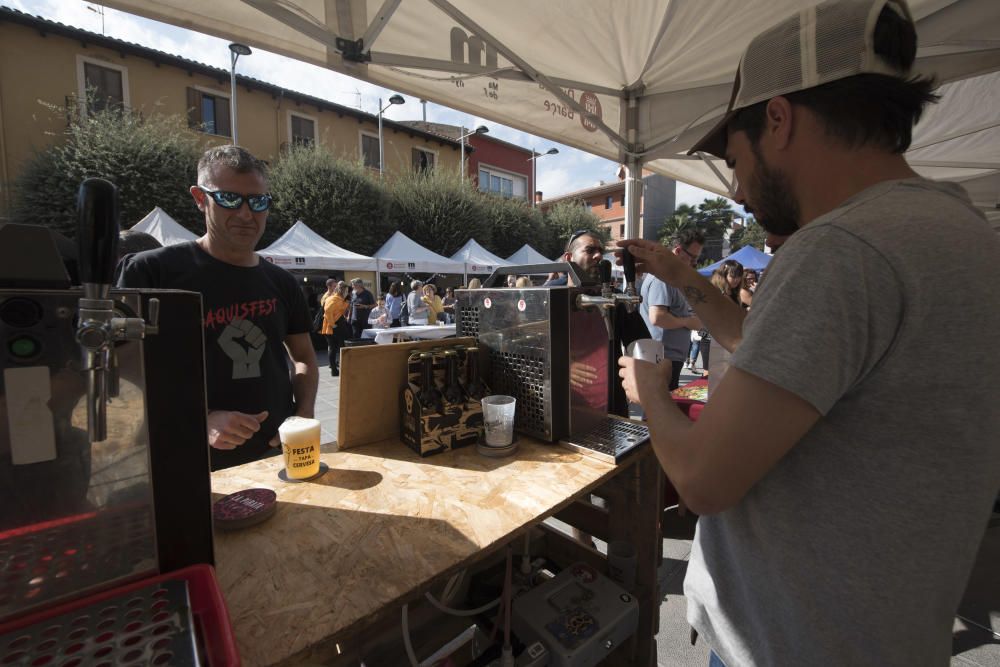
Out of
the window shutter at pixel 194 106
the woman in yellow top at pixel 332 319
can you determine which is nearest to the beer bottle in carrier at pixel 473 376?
the woman in yellow top at pixel 332 319

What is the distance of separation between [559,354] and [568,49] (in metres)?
2.35

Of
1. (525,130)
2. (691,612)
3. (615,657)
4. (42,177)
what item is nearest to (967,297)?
(691,612)

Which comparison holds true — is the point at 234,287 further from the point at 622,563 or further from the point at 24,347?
the point at 622,563

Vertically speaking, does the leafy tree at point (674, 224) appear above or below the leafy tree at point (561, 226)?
above

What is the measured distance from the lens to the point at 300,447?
116 cm

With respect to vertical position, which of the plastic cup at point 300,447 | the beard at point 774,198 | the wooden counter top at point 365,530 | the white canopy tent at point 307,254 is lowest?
the wooden counter top at point 365,530

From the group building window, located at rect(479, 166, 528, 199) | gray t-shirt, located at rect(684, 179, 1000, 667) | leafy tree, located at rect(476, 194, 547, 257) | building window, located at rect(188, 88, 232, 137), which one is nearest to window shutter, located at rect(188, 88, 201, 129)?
building window, located at rect(188, 88, 232, 137)

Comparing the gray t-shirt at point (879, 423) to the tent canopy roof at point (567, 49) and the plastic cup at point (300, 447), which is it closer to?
the plastic cup at point (300, 447)

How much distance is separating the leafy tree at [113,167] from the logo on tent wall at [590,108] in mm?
10850

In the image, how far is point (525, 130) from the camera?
3340 mm

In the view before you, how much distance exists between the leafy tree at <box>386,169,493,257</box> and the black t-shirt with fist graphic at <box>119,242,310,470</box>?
42.8ft

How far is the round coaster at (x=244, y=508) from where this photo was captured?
36.6 inches

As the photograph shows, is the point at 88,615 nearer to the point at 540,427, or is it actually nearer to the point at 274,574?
the point at 274,574

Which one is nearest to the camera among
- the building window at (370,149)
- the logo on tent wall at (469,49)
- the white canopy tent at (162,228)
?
the logo on tent wall at (469,49)
